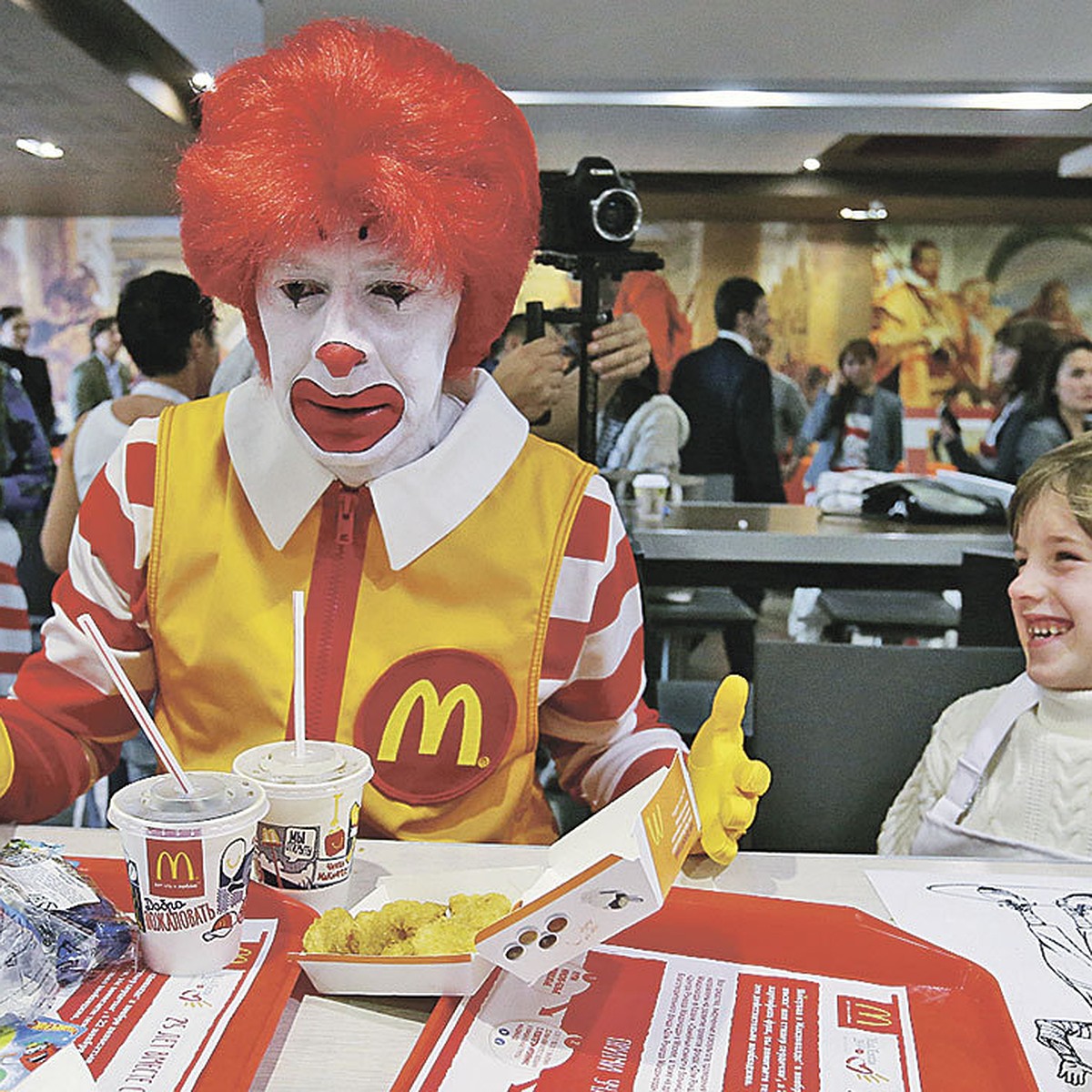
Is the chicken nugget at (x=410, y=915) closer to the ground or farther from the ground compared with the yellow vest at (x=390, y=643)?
closer to the ground

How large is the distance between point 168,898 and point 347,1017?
0.14 metres

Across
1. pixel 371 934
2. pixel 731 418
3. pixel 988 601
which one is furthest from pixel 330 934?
pixel 731 418

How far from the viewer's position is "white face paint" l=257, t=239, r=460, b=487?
1.02 metres

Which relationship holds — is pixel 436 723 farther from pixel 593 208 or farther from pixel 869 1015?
pixel 593 208

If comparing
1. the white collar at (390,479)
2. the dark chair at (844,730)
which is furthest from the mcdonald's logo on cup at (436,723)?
the dark chair at (844,730)

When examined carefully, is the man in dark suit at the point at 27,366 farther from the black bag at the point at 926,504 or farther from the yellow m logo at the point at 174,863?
the yellow m logo at the point at 174,863

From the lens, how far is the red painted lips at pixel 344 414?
3.42 feet

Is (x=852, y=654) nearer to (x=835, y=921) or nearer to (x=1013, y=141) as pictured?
(x=835, y=921)

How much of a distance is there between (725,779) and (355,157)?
0.61 m

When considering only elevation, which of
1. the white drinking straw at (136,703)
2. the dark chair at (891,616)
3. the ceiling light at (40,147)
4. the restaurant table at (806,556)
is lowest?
the dark chair at (891,616)

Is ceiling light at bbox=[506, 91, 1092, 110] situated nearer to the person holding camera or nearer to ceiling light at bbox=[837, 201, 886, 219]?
ceiling light at bbox=[837, 201, 886, 219]

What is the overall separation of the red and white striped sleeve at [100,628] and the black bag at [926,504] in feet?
8.62

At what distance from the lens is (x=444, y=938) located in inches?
29.5

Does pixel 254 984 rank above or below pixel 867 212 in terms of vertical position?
below
